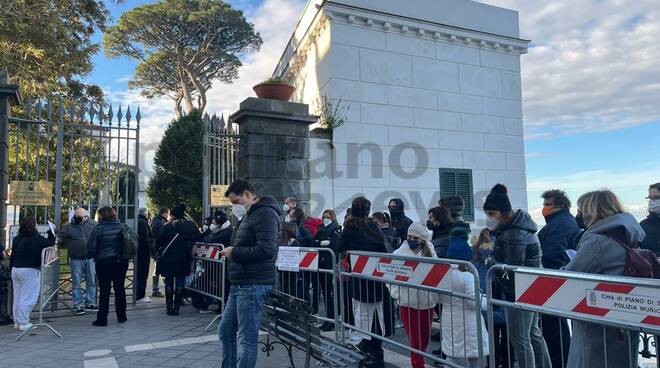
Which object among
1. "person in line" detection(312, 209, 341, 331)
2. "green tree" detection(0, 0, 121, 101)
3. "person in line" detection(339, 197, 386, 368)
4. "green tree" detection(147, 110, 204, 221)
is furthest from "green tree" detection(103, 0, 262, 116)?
"person in line" detection(339, 197, 386, 368)

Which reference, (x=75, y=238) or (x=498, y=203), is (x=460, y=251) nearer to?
(x=498, y=203)

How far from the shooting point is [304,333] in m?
4.22

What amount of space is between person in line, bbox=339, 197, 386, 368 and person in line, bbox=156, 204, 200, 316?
135 inches

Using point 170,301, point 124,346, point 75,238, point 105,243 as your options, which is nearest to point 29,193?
point 75,238

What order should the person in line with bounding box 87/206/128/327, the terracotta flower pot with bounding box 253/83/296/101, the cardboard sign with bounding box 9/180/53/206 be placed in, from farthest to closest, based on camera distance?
the terracotta flower pot with bounding box 253/83/296/101 < the cardboard sign with bounding box 9/180/53/206 < the person in line with bounding box 87/206/128/327

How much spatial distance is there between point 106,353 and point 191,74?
882 inches

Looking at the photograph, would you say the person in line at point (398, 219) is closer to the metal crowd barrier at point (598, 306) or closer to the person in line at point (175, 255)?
the person in line at point (175, 255)

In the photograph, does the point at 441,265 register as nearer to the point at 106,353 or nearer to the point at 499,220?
the point at 499,220

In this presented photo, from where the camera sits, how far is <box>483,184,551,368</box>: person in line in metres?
3.98

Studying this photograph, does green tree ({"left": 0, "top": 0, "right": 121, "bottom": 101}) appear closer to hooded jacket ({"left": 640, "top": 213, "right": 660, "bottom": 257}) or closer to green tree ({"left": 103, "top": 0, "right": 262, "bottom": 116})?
green tree ({"left": 103, "top": 0, "right": 262, "bottom": 116})

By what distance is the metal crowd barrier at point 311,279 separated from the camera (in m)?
5.50

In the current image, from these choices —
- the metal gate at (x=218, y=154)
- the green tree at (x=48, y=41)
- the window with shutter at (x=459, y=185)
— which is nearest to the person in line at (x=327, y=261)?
the metal gate at (x=218, y=154)

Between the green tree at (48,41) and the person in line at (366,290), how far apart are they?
42.9 feet

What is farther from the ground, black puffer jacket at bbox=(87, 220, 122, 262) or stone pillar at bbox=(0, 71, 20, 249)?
stone pillar at bbox=(0, 71, 20, 249)
